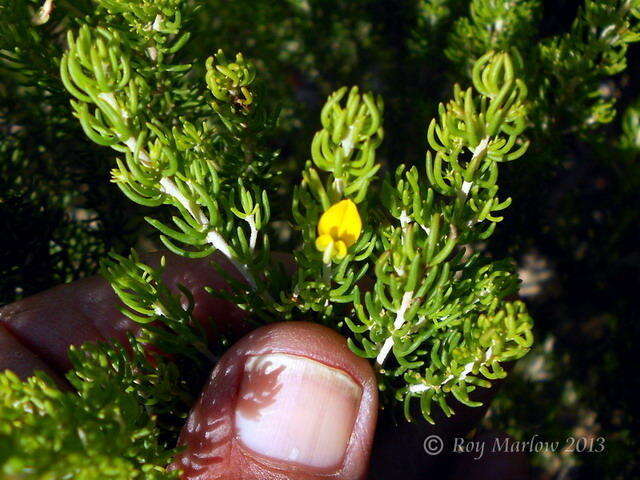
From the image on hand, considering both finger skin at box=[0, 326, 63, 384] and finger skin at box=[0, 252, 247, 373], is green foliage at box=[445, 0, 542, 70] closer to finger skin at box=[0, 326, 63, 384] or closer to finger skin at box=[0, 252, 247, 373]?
finger skin at box=[0, 252, 247, 373]

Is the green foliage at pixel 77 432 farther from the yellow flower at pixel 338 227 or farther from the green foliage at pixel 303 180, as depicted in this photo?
the yellow flower at pixel 338 227

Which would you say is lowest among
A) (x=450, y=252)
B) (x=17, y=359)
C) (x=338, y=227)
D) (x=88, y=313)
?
(x=88, y=313)

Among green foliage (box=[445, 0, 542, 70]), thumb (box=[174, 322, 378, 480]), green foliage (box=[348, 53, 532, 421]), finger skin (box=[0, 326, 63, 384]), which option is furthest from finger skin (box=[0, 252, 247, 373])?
green foliage (box=[445, 0, 542, 70])

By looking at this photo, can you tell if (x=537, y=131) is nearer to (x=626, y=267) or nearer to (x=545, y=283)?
(x=626, y=267)

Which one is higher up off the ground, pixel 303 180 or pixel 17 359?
pixel 303 180

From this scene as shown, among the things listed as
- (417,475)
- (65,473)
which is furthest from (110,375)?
(417,475)

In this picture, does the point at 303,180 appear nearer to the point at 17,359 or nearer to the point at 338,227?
the point at 338,227

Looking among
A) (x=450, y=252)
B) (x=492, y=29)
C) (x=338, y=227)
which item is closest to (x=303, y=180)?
(x=338, y=227)
